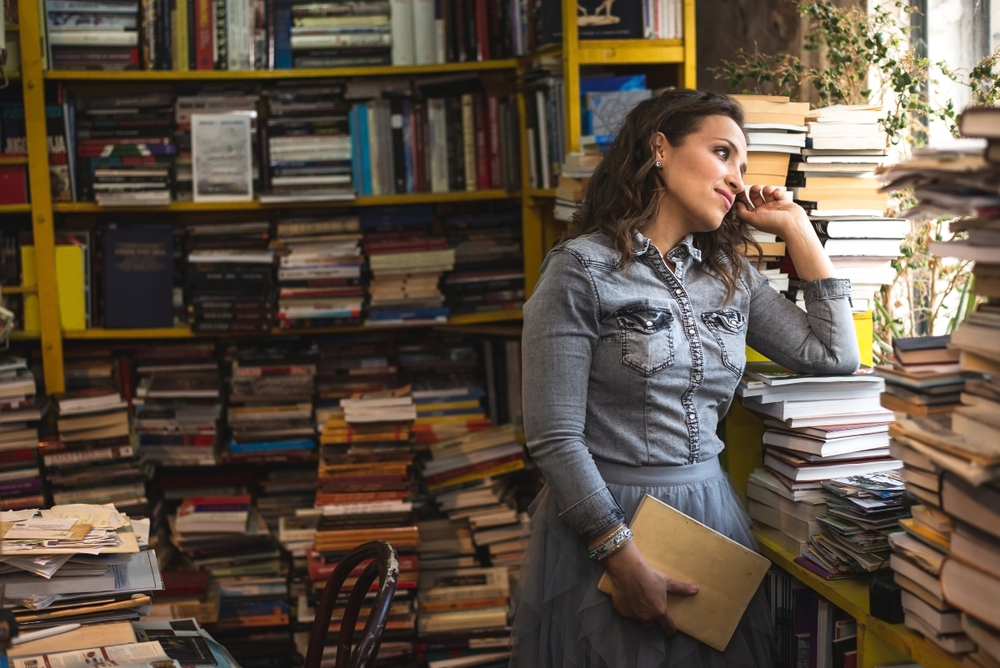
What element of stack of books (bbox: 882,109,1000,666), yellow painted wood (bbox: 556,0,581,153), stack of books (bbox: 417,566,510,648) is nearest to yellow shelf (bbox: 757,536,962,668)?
stack of books (bbox: 882,109,1000,666)

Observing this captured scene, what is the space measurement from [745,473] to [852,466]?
229 mm

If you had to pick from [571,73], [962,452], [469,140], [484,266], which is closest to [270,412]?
[484,266]

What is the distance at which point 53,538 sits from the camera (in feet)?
5.12

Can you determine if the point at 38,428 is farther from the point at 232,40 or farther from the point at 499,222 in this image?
the point at 499,222

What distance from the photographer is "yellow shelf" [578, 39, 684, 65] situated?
2.61 meters

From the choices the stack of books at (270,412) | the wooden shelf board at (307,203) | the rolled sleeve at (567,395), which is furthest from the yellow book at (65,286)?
the rolled sleeve at (567,395)

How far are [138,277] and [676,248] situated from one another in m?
2.01

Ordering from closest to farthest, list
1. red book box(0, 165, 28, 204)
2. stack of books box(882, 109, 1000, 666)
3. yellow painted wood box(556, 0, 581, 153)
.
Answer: stack of books box(882, 109, 1000, 666) < yellow painted wood box(556, 0, 581, 153) < red book box(0, 165, 28, 204)

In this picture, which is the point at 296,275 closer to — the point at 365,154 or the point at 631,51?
the point at 365,154

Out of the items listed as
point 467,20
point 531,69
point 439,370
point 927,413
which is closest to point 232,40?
point 467,20

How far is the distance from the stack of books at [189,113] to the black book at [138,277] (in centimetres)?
16

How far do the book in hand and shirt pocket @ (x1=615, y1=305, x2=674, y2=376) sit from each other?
0.21m

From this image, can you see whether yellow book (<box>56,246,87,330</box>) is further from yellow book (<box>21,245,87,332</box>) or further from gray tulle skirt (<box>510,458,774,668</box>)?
gray tulle skirt (<box>510,458,774,668</box>)

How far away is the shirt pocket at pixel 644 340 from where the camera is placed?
5.40 feet
